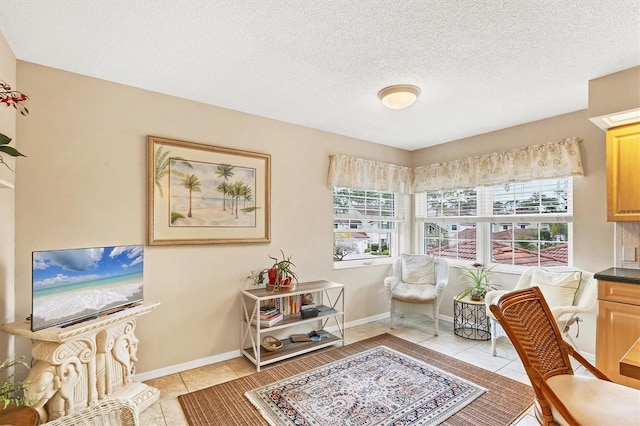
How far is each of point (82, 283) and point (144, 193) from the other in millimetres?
918

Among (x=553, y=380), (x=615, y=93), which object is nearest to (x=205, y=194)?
(x=553, y=380)

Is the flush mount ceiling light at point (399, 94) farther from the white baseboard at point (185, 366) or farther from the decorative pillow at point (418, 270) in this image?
the white baseboard at point (185, 366)

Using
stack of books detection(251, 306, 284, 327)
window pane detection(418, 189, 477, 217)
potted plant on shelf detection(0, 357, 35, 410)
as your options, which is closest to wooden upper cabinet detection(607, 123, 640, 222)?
window pane detection(418, 189, 477, 217)

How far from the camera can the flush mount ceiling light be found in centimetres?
260

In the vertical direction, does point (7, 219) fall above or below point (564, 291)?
above

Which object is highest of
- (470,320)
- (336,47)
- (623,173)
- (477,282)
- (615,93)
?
(336,47)

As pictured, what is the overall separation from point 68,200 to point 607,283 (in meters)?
4.15

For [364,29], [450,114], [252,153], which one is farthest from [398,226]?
[364,29]

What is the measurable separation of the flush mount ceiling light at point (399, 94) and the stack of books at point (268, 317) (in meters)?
2.21

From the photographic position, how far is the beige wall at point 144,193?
7.52 ft

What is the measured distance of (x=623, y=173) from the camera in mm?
2479

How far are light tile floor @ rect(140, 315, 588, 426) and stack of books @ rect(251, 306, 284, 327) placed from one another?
418 millimetres

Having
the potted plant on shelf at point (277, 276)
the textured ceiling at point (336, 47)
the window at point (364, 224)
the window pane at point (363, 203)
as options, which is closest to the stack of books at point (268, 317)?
the potted plant on shelf at point (277, 276)

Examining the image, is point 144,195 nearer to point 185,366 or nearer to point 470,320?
point 185,366
